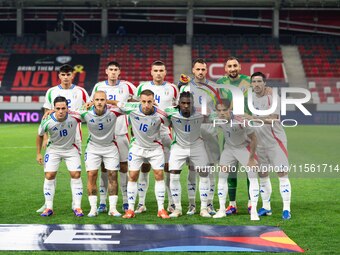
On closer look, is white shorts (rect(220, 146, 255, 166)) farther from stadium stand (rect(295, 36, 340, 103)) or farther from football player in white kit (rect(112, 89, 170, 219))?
stadium stand (rect(295, 36, 340, 103))

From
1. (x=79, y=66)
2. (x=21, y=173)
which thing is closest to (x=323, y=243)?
(x=21, y=173)

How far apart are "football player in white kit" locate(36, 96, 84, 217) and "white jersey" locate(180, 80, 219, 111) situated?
1.58 m

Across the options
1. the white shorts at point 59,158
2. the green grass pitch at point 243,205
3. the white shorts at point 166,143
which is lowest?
the green grass pitch at point 243,205

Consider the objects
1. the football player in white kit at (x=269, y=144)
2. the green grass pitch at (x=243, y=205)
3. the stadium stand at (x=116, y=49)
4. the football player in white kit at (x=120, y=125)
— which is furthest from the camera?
the stadium stand at (x=116, y=49)

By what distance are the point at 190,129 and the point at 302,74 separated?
24.7 m

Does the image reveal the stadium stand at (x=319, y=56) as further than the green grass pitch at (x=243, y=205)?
Yes

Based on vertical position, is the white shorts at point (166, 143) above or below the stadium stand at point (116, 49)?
below

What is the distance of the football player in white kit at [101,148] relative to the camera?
7.70 m

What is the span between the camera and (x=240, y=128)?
24.9 ft

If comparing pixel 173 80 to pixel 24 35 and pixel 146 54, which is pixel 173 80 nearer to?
pixel 146 54

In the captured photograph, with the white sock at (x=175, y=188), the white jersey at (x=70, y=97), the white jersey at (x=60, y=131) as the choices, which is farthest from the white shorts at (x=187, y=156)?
the white jersey at (x=70, y=97)

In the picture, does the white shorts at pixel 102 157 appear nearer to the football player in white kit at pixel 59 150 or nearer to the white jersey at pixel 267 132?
the football player in white kit at pixel 59 150

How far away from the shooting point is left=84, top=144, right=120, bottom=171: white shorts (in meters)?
7.81

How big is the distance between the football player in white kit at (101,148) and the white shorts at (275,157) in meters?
1.94
